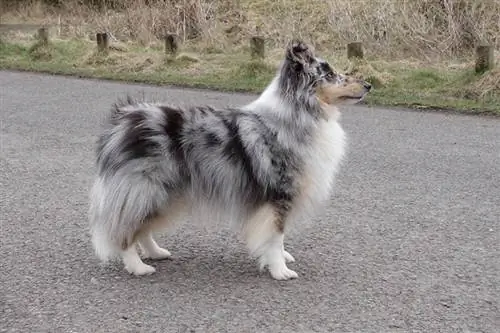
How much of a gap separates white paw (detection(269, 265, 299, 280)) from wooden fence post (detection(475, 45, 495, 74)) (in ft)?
27.5

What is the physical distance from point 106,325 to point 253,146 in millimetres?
1488

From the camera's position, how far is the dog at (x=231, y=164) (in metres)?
4.50

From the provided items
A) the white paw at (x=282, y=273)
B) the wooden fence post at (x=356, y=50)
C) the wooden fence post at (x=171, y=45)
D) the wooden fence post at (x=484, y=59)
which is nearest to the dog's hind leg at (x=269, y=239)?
the white paw at (x=282, y=273)

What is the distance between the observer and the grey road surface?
13.1 ft

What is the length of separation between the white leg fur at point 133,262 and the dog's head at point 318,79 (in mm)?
1551

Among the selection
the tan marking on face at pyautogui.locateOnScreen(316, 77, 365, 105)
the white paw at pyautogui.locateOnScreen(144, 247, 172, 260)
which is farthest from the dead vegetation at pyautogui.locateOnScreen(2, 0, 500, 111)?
the white paw at pyautogui.locateOnScreen(144, 247, 172, 260)

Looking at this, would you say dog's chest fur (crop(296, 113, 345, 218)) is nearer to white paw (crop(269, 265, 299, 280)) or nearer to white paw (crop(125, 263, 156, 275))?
white paw (crop(269, 265, 299, 280))

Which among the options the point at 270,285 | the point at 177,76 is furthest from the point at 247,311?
the point at 177,76

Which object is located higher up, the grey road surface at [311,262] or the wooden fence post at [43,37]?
the wooden fence post at [43,37]

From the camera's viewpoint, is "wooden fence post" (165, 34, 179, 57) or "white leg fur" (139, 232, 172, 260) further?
"wooden fence post" (165, 34, 179, 57)

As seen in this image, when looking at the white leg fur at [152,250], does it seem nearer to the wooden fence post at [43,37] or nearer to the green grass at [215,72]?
the green grass at [215,72]

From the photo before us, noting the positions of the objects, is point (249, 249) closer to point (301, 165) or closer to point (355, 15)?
point (301, 165)

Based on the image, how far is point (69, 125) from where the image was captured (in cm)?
993

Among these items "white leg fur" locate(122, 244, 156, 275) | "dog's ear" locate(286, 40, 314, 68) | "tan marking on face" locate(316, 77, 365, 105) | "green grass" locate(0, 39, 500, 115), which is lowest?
"white leg fur" locate(122, 244, 156, 275)
